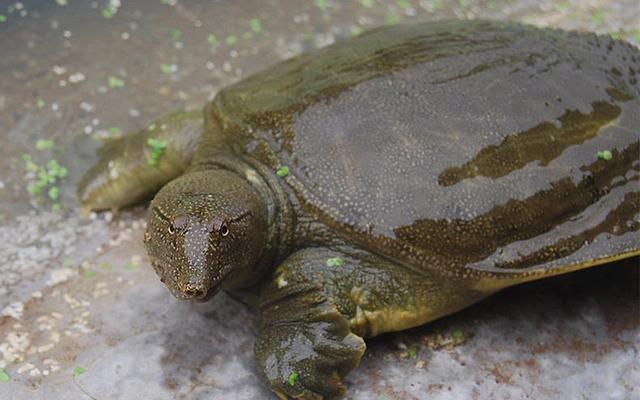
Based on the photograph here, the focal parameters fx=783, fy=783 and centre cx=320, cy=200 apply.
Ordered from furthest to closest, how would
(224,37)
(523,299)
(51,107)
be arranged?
(224,37), (51,107), (523,299)

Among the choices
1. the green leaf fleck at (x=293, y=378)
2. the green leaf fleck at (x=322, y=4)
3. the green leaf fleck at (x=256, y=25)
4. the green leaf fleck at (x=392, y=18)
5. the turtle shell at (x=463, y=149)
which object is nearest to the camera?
the green leaf fleck at (x=293, y=378)

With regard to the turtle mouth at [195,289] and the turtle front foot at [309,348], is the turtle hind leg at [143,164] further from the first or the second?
the turtle front foot at [309,348]

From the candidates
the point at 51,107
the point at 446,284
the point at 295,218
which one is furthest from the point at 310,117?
the point at 51,107

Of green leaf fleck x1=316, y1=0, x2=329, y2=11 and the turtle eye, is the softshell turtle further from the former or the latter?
green leaf fleck x1=316, y1=0, x2=329, y2=11

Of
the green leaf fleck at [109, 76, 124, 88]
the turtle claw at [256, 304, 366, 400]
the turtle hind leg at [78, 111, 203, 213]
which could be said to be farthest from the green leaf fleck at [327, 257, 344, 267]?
the green leaf fleck at [109, 76, 124, 88]

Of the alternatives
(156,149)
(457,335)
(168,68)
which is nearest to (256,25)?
(168,68)

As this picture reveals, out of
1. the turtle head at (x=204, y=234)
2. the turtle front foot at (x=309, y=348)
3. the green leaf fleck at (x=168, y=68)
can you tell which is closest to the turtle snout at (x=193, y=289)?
the turtle head at (x=204, y=234)

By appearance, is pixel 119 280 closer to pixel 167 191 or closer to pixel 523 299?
pixel 167 191
